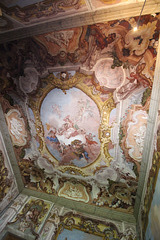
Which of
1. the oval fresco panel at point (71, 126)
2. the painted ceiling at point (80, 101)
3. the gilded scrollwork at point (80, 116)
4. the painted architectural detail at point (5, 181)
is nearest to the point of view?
the painted ceiling at point (80, 101)

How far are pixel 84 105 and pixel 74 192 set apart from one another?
477 cm

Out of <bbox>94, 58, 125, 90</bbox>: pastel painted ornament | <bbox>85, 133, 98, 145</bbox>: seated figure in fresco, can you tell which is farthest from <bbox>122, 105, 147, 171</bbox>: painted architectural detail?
<bbox>85, 133, 98, 145</bbox>: seated figure in fresco

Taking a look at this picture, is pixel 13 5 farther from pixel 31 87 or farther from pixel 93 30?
pixel 31 87

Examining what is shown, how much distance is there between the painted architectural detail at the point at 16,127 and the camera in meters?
5.59

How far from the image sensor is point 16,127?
5.91 m

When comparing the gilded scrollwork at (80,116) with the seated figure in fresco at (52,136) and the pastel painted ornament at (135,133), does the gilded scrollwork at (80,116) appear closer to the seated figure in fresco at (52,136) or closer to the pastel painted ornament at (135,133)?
the seated figure in fresco at (52,136)

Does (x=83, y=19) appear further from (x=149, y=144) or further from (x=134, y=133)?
(x=149, y=144)

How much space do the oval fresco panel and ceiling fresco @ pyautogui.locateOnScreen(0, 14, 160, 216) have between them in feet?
0.12

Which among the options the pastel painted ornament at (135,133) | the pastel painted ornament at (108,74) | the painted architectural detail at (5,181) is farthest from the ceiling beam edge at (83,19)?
the painted architectural detail at (5,181)

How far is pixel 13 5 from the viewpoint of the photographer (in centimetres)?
297

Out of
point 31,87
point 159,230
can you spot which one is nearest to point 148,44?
point 31,87

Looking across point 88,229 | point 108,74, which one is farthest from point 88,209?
point 108,74

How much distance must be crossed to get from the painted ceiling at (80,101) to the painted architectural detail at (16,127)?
45 mm

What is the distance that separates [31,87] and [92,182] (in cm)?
507
